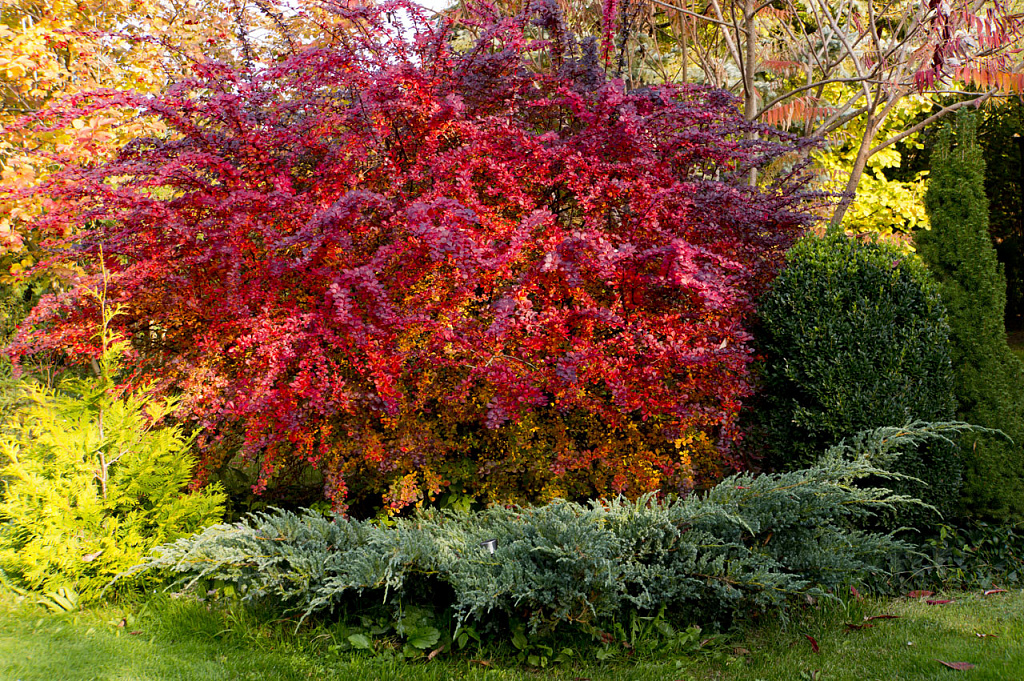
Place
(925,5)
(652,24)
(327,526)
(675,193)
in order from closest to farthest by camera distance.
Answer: (327,526) → (675,193) → (925,5) → (652,24)

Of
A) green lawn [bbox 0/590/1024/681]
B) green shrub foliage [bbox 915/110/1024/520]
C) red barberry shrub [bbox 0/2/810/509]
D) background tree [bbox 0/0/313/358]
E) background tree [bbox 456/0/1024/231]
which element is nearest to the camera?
green lawn [bbox 0/590/1024/681]

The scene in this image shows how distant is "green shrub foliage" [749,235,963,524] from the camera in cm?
439

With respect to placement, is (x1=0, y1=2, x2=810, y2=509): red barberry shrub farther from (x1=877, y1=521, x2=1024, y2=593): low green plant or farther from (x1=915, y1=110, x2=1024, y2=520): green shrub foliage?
(x1=915, y1=110, x2=1024, y2=520): green shrub foliage

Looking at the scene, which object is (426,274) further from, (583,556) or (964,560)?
(964,560)

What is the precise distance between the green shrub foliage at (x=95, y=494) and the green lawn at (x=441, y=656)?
258 mm

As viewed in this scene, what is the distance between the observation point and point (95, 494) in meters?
3.83

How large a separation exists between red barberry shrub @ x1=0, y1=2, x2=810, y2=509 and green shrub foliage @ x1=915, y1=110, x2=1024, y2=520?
1.80 m

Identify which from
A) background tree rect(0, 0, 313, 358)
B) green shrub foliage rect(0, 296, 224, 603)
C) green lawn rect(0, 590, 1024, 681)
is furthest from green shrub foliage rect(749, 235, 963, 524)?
background tree rect(0, 0, 313, 358)

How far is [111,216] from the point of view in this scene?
13.8 ft

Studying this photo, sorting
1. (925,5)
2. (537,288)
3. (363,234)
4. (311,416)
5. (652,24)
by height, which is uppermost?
(652,24)

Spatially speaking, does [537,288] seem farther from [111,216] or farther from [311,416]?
[111,216]

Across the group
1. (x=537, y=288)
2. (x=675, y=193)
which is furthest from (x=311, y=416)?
(x=675, y=193)

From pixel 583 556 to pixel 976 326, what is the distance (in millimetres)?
3663

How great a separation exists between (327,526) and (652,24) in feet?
22.2
